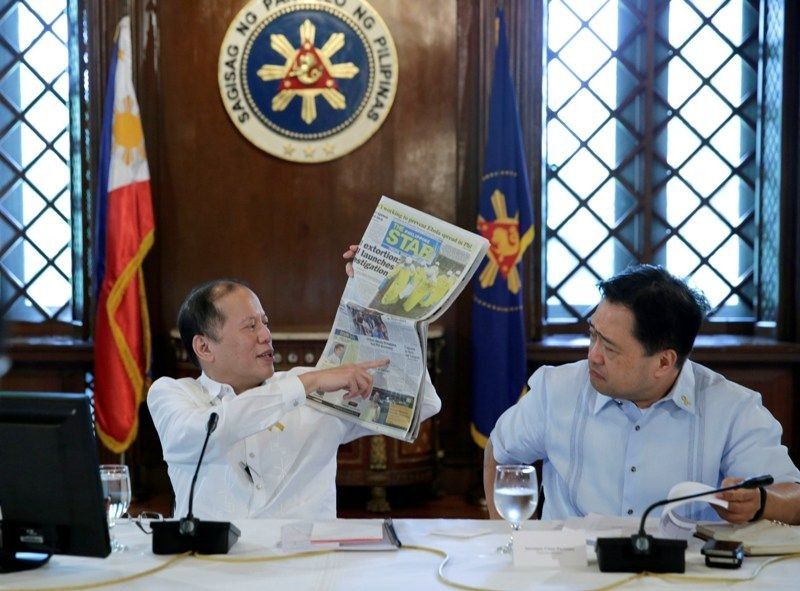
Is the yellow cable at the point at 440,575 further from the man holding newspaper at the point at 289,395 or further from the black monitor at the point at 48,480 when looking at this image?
the man holding newspaper at the point at 289,395

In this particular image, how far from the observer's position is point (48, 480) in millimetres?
1593

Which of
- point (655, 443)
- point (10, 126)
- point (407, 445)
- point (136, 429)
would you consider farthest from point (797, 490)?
point (10, 126)

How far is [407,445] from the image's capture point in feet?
14.8

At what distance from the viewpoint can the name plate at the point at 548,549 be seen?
1.64 metres

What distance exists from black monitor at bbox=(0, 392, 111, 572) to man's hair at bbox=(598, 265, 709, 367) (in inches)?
42.9

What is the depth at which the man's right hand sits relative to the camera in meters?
2.12

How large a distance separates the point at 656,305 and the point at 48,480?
1.20 meters

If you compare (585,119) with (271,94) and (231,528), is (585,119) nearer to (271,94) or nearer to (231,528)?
(271,94)

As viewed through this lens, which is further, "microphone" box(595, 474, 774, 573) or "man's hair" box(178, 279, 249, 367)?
"man's hair" box(178, 279, 249, 367)

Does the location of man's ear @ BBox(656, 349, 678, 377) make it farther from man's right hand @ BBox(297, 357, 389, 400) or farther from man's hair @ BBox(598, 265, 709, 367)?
man's right hand @ BBox(297, 357, 389, 400)

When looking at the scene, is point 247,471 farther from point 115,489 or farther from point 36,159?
point 36,159

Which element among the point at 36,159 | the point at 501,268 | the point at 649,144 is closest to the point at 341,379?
the point at 501,268

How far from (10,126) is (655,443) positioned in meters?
4.02

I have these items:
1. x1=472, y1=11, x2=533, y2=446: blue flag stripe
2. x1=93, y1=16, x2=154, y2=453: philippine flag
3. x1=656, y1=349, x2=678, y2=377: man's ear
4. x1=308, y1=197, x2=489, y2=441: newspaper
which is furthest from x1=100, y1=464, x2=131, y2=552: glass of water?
x1=472, y1=11, x2=533, y2=446: blue flag stripe
